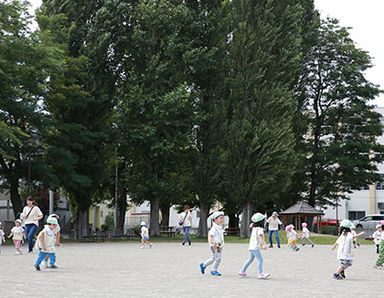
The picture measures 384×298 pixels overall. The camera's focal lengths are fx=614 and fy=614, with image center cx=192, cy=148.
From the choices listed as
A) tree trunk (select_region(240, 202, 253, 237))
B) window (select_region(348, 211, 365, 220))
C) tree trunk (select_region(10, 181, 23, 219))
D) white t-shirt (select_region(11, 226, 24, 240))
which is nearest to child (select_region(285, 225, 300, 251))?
white t-shirt (select_region(11, 226, 24, 240))

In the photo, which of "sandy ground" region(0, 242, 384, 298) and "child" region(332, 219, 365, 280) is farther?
"child" region(332, 219, 365, 280)

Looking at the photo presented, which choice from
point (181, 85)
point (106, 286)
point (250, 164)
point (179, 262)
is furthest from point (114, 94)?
point (106, 286)

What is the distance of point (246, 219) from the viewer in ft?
131

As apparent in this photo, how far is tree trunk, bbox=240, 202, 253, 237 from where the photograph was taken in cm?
3959

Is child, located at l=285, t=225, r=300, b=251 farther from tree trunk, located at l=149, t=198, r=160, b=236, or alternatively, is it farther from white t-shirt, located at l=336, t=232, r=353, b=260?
tree trunk, located at l=149, t=198, r=160, b=236

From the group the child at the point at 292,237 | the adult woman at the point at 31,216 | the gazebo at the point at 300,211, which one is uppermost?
the gazebo at the point at 300,211

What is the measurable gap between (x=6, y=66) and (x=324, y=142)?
2740cm

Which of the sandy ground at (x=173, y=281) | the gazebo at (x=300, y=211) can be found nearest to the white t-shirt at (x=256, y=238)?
the sandy ground at (x=173, y=281)

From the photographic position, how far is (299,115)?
153 ft

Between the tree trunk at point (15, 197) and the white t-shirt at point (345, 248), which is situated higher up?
the tree trunk at point (15, 197)

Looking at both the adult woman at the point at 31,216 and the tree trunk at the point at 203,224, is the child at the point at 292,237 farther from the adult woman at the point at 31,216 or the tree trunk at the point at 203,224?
the tree trunk at the point at 203,224

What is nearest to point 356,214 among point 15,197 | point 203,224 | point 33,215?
point 203,224

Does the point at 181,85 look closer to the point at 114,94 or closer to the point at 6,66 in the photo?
the point at 114,94

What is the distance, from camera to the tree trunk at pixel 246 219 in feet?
130
